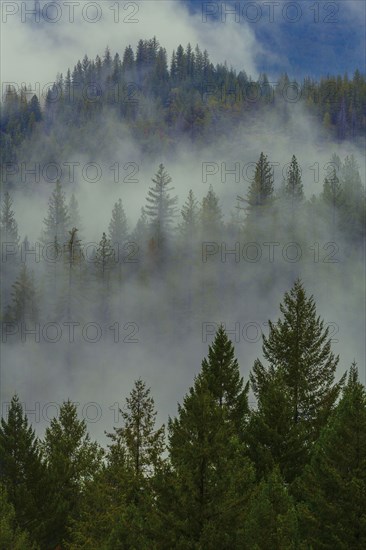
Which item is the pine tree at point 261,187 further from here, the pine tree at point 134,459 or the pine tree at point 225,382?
the pine tree at point 134,459

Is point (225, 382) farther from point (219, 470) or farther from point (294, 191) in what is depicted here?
point (294, 191)

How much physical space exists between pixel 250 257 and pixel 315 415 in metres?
90.3

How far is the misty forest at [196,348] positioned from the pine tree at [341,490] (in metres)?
0.06

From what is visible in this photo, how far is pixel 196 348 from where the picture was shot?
10594cm

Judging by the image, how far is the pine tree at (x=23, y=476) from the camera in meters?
32.5

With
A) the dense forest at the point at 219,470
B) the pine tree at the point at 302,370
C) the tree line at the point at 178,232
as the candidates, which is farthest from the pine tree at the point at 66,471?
the tree line at the point at 178,232

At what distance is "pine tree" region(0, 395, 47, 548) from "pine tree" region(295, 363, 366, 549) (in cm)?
1631

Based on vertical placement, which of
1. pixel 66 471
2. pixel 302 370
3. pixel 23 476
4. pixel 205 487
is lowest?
pixel 205 487

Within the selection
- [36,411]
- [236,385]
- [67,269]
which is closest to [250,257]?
[67,269]

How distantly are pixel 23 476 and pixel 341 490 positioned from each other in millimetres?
19438

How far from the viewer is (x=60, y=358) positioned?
342 feet

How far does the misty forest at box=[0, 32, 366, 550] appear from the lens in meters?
20.0

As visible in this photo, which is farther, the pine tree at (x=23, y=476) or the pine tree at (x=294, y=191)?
the pine tree at (x=294, y=191)

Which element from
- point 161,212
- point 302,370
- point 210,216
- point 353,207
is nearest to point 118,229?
point 161,212
